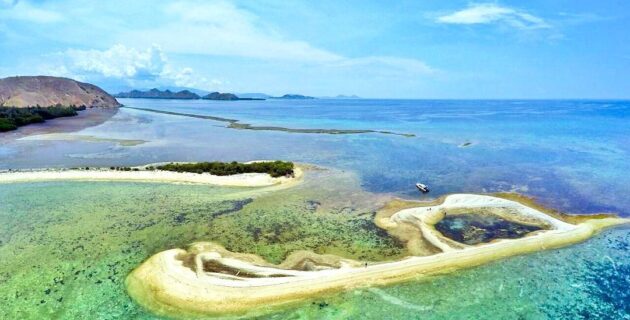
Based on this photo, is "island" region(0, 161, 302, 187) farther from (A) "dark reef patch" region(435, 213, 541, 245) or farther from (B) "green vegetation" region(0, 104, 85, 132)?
(B) "green vegetation" region(0, 104, 85, 132)

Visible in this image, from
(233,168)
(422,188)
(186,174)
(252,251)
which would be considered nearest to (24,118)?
(186,174)

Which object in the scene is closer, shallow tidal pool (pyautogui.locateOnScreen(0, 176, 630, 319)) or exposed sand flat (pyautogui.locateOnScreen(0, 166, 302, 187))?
shallow tidal pool (pyautogui.locateOnScreen(0, 176, 630, 319))

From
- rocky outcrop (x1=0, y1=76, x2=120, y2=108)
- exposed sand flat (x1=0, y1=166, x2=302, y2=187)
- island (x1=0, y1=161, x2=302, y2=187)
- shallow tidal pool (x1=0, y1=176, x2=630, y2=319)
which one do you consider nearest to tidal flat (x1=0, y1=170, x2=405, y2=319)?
shallow tidal pool (x1=0, y1=176, x2=630, y2=319)

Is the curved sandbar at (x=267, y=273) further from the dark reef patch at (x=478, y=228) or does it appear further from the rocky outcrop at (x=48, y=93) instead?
the rocky outcrop at (x=48, y=93)

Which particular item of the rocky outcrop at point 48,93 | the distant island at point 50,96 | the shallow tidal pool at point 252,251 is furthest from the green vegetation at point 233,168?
the rocky outcrop at point 48,93

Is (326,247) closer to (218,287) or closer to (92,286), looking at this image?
(218,287)

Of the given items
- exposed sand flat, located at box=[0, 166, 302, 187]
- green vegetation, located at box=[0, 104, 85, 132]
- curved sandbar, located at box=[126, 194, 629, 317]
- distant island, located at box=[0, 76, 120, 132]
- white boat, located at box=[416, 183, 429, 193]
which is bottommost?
curved sandbar, located at box=[126, 194, 629, 317]

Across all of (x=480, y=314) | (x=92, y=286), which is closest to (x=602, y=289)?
(x=480, y=314)
